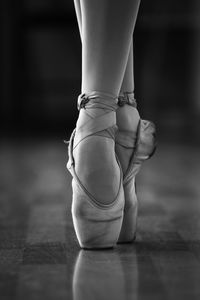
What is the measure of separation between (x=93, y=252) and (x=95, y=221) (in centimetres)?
5

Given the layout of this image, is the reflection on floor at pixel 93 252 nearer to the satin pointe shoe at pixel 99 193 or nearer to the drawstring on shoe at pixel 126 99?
the satin pointe shoe at pixel 99 193

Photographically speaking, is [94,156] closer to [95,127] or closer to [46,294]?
[95,127]

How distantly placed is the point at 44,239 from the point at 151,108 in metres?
3.60

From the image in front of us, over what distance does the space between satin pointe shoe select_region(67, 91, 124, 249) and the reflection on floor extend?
0.03m

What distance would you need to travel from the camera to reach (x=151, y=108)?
4590mm

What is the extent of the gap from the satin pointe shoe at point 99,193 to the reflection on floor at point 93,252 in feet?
0.09

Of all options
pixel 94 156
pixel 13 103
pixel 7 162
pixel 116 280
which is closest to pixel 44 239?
pixel 94 156

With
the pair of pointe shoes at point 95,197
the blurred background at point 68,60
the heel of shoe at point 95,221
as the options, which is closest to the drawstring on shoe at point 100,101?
the pair of pointe shoes at point 95,197

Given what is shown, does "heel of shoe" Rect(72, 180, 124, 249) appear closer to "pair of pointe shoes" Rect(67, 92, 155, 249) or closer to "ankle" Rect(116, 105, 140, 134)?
"pair of pointe shoes" Rect(67, 92, 155, 249)

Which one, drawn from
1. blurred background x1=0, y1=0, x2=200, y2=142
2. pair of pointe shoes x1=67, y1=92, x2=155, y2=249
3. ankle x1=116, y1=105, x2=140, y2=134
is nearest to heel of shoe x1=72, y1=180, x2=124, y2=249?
pair of pointe shoes x1=67, y1=92, x2=155, y2=249

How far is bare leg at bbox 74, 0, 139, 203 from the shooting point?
3.12 ft

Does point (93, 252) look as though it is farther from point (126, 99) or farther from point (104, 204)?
point (126, 99)

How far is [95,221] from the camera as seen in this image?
0.96 m

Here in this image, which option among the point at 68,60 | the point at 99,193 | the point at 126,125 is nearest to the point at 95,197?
the point at 99,193
